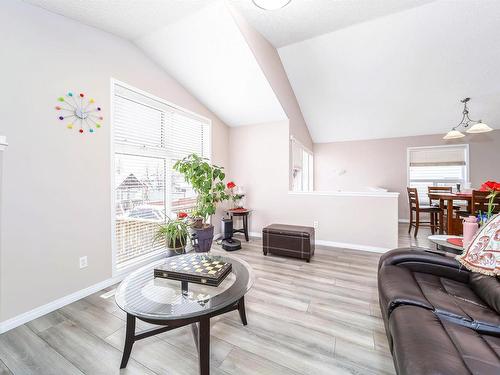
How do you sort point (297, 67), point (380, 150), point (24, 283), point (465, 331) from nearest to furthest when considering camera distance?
point (465, 331)
point (24, 283)
point (297, 67)
point (380, 150)

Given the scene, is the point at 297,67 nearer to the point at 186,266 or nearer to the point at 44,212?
the point at 186,266

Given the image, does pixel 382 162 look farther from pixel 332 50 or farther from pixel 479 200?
pixel 332 50

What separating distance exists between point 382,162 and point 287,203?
12.2ft

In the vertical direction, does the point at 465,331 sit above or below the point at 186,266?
below

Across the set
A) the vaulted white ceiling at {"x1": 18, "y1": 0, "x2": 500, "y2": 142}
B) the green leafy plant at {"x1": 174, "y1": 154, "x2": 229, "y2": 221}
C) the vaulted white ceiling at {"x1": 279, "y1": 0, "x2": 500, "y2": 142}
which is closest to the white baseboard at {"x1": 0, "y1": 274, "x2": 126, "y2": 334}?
the green leafy plant at {"x1": 174, "y1": 154, "x2": 229, "y2": 221}

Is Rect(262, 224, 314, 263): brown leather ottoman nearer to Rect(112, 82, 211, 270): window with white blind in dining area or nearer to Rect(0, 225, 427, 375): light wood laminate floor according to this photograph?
Rect(0, 225, 427, 375): light wood laminate floor

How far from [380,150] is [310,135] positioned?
196cm

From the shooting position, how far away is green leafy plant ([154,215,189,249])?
290 centimetres

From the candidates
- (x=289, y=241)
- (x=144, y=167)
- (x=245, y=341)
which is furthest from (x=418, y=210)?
(x=144, y=167)

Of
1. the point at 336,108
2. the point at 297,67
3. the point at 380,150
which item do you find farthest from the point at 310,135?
the point at 297,67

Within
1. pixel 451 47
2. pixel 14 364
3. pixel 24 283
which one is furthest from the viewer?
pixel 451 47

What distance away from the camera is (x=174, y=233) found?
9.55 ft

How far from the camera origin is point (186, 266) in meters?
1.61

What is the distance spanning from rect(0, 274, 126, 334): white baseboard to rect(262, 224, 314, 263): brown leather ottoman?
2.05 m
